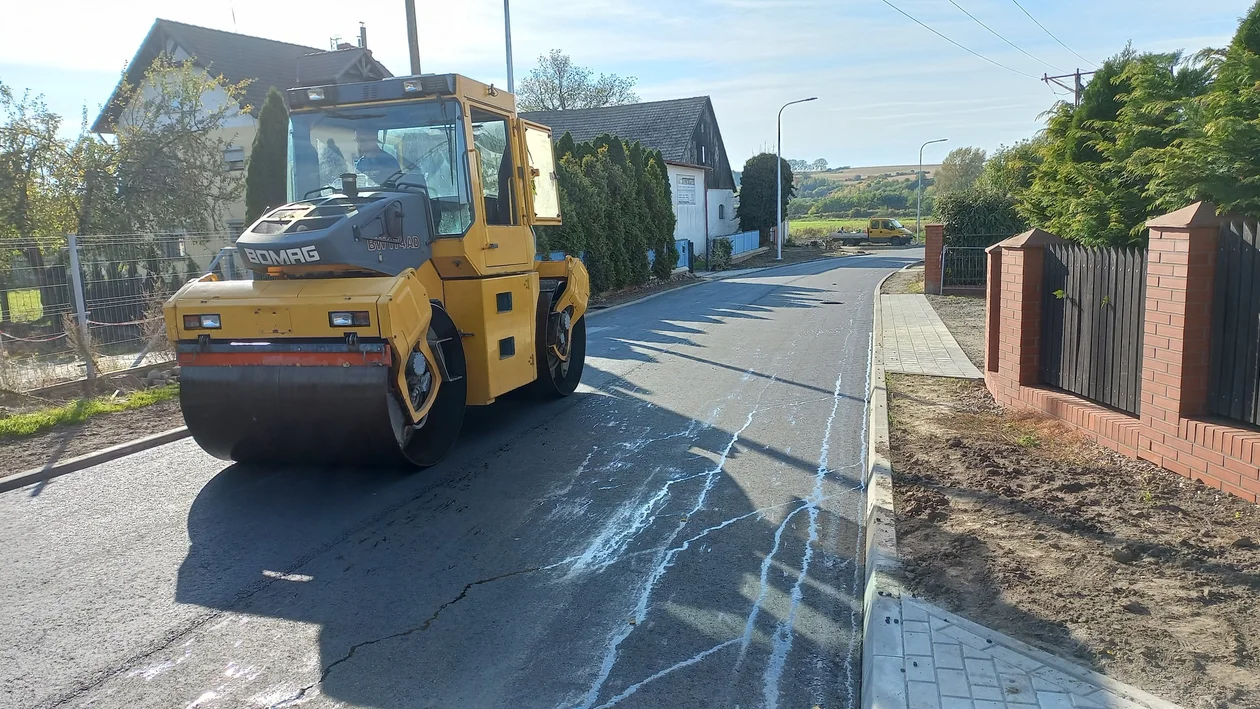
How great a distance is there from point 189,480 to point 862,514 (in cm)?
513

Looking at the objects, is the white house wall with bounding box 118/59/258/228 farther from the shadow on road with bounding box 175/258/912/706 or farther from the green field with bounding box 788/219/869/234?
the green field with bounding box 788/219/869/234

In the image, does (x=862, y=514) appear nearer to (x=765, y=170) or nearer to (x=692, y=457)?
(x=692, y=457)

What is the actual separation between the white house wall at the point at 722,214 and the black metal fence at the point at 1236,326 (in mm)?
40018

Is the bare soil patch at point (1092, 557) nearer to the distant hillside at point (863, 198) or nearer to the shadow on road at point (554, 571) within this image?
the shadow on road at point (554, 571)

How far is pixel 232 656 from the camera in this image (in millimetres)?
4105

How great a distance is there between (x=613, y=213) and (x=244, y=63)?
49.9 feet

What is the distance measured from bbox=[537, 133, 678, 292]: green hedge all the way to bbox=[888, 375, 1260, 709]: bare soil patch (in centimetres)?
1429

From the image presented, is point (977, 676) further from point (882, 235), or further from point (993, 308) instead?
point (882, 235)

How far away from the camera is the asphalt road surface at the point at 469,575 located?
12.7 feet

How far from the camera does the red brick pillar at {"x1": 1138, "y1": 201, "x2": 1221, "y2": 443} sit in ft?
19.0

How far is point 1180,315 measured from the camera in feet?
19.3

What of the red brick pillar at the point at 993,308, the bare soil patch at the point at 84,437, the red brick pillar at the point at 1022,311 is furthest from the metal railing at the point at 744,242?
the bare soil patch at the point at 84,437

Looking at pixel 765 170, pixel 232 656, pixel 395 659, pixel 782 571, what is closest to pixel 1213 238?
pixel 782 571

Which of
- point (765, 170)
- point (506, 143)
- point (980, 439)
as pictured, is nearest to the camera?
point (980, 439)
